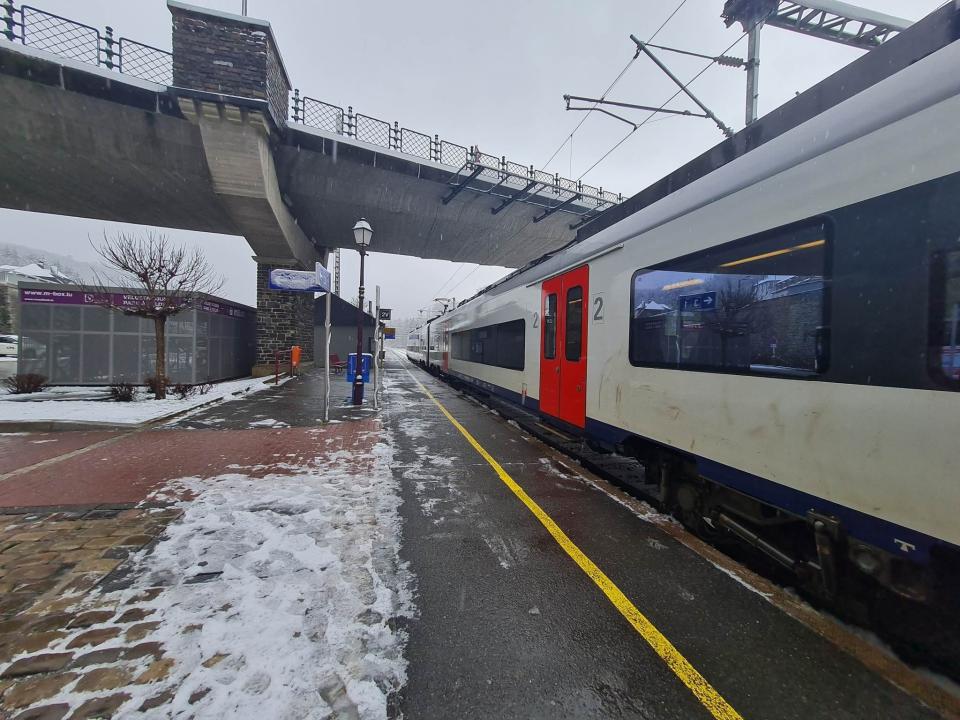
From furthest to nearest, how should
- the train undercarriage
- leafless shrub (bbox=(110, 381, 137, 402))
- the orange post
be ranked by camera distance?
1. the orange post
2. leafless shrub (bbox=(110, 381, 137, 402))
3. the train undercarriage

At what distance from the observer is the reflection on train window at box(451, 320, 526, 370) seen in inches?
321

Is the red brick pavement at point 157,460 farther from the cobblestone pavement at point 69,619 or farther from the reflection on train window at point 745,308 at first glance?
the reflection on train window at point 745,308

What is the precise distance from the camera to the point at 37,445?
6.25m

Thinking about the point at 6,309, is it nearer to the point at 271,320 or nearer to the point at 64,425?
the point at 271,320

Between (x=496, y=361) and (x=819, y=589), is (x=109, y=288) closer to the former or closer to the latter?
(x=496, y=361)

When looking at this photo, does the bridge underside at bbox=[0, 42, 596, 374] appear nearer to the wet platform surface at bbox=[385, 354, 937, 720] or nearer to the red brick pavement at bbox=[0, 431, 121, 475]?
the red brick pavement at bbox=[0, 431, 121, 475]

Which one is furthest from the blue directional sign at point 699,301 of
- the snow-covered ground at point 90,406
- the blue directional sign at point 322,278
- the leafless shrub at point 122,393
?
the leafless shrub at point 122,393

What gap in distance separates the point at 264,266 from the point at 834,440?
20.7 m

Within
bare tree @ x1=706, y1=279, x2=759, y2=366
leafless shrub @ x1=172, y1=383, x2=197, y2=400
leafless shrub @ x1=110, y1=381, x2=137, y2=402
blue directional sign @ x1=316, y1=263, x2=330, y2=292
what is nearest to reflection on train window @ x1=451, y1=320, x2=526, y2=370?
blue directional sign @ x1=316, y1=263, x2=330, y2=292

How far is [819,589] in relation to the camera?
271 cm

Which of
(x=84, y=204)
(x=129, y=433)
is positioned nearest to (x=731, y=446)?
(x=129, y=433)

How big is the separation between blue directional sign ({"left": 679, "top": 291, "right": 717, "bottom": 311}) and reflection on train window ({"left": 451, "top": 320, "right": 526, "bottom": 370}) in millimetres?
4371

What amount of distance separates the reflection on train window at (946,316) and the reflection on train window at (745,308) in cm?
47

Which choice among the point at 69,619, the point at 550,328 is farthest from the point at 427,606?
the point at 550,328
